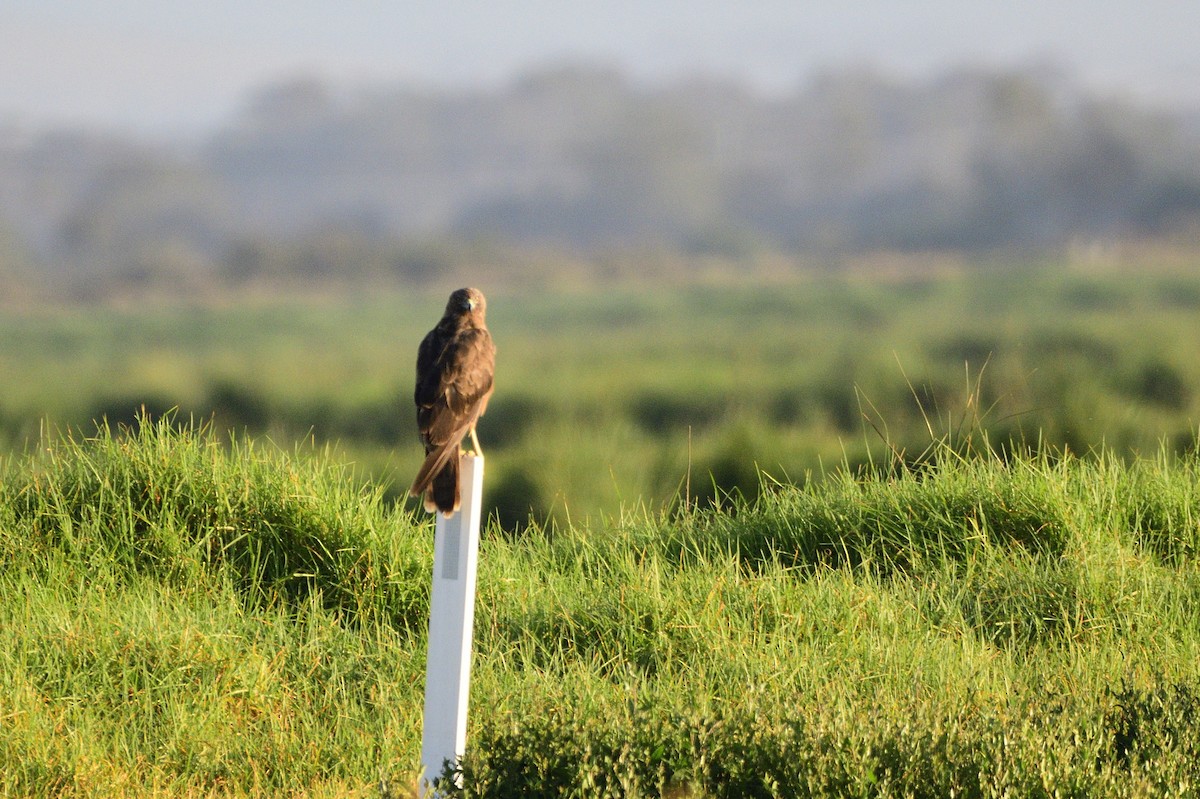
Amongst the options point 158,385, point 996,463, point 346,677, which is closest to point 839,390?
point 158,385

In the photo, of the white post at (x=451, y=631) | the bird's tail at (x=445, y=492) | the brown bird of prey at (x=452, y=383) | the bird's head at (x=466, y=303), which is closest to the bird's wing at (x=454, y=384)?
the brown bird of prey at (x=452, y=383)

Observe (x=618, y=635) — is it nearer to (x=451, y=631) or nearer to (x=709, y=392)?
(x=451, y=631)

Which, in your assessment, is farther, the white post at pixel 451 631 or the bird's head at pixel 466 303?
the bird's head at pixel 466 303

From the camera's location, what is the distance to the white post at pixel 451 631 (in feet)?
10.3

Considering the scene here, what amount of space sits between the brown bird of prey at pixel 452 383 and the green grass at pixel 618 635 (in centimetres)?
72

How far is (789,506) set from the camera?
5.91 meters

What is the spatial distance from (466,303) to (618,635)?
1.46m

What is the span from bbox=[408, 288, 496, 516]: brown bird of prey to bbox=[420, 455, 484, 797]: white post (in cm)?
15

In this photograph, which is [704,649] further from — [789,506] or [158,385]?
[158,385]

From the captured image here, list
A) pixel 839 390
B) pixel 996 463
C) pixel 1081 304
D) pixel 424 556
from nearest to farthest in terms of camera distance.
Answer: pixel 424 556, pixel 996 463, pixel 839 390, pixel 1081 304

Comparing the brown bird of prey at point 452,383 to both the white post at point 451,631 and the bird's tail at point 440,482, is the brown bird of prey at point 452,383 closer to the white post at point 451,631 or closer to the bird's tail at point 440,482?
the bird's tail at point 440,482

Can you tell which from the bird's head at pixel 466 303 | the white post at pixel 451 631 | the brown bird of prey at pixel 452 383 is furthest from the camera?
the bird's head at pixel 466 303

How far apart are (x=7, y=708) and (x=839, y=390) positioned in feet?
81.8

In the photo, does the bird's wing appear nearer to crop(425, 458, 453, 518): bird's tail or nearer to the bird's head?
the bird's head
